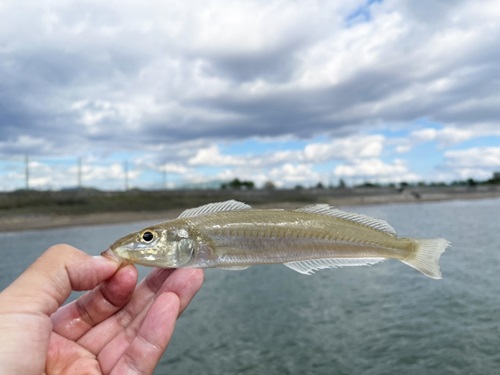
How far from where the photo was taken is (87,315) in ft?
14.6

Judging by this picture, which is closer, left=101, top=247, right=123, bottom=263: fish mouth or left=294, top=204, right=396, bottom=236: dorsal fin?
left=101, top=247, right=123, bottom=263: fish mouth

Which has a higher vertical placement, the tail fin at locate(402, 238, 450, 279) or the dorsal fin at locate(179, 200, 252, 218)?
the dorsal fin at locate(179, 200, 252, 218)

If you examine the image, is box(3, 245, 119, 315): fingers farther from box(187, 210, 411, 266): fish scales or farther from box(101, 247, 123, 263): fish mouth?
box(187, 210, 411, 266): fish scales

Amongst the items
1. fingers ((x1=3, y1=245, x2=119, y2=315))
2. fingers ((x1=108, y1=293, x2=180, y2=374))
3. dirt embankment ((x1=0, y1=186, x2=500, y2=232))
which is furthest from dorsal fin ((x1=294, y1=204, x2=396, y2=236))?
dirt embankment ((x1=0, y1=186, x2=500, y2=232))

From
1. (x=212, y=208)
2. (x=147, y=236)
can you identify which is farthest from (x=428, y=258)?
(x=147, y=236)

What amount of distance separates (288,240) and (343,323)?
1280 cm

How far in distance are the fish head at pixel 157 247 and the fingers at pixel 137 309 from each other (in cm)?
16

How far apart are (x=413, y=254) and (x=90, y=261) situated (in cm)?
323

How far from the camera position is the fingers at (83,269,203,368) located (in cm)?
412

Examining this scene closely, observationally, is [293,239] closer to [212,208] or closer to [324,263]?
[324,263]

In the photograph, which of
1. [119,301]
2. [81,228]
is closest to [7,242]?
[81,228]

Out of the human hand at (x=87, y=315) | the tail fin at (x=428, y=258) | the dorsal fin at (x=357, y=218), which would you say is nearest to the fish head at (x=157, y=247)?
the human hand at (x=87, y=315)

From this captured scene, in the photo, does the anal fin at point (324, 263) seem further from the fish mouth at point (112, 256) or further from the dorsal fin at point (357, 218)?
the fish mouth at point (112, 256)

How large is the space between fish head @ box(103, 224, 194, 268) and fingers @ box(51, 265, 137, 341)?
0.70 feet
